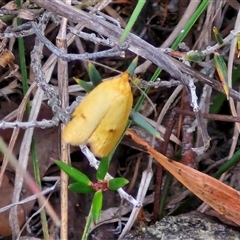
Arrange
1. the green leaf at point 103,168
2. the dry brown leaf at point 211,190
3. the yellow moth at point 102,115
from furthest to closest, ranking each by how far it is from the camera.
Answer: the dry brown leaf at point 211,190 → the green leaf at point 103,168 → the yellow moth at point 102,115

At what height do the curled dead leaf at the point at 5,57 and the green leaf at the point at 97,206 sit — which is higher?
the curled dead leaf at the point at 5,57

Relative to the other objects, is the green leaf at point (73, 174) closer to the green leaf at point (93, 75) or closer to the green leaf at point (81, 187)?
the green leaf at point (81, 187)

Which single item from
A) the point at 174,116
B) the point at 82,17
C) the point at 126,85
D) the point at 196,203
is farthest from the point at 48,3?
the point at 196,203

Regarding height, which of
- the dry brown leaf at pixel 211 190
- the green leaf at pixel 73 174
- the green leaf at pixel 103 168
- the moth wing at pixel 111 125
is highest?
the moth wing at pixel 111 125

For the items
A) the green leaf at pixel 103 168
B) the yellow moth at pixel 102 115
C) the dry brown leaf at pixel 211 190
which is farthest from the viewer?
the dry brown leaf at pixel 211 190

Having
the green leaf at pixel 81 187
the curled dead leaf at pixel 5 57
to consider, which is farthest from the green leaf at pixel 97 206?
the curled dead leaf at pixel 5 57

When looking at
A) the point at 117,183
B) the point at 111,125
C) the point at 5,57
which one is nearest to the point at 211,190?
the point at 117,183

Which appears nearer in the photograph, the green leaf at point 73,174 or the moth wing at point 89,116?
the moth wing at point 89,116

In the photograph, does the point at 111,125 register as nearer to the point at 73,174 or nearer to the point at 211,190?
the point at 73,174
